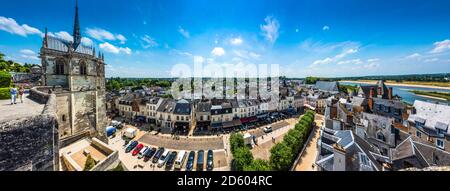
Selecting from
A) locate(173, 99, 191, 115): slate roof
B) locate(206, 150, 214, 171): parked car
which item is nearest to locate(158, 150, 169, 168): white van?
locate(206, 150, 214, 171): parked car

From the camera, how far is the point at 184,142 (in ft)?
44.9

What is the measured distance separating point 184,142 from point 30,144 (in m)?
11.1

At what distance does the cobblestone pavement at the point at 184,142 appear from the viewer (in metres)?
12.7

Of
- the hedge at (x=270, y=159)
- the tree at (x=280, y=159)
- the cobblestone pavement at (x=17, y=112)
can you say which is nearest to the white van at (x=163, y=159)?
the hedge at (x=270, y=159)

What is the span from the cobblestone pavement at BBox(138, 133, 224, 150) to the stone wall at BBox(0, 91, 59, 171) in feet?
31.6

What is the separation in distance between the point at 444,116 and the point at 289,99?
1662 cm

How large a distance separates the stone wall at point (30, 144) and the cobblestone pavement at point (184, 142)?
9.63m

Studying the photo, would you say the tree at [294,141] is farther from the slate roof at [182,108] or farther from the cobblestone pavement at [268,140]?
the slate roof at [182,108]

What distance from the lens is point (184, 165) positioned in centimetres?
1005

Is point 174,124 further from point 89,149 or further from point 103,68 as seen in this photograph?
point 89,149

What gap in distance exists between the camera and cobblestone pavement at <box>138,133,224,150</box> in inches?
500

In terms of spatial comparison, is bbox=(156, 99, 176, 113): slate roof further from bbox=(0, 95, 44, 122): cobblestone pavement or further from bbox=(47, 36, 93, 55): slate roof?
bbox=(0, 95, 44, 122): cobblestone pavement

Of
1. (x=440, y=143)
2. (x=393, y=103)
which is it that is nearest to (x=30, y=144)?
(x=440, y=143)
